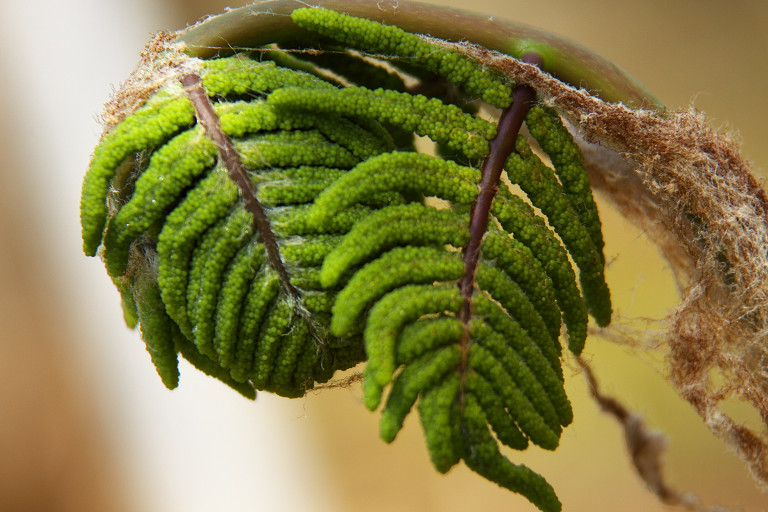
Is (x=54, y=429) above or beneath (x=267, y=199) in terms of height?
beneath

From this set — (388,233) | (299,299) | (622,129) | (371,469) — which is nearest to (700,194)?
(622,129)

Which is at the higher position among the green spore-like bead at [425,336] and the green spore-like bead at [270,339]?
the green spore-like bead at [425,336]

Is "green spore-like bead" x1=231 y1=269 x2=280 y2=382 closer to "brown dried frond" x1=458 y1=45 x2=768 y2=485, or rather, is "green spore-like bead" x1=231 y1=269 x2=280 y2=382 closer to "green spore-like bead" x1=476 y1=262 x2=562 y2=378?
"green spore-like bead" x1=476 y1=262 x2=562 y2=378

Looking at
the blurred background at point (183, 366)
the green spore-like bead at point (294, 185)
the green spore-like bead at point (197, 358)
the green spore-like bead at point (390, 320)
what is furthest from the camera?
the blurred background at point (183, 366)

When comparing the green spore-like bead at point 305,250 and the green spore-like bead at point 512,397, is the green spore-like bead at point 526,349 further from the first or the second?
the green spore-like bead at point 305,250

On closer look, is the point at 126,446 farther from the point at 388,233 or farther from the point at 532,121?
the point at 532,121

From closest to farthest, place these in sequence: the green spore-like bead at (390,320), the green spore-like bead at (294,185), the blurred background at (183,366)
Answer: the green spore-like bead at (390,320) < the green spore-like bead at (294,185) < the blurred background at (183,366)

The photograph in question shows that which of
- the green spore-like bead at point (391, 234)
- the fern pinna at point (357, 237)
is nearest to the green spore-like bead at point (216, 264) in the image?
the fern pinna at point (357, 237)

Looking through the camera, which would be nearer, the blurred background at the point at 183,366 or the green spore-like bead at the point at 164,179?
the green spore-like bead at the point at 164,179
